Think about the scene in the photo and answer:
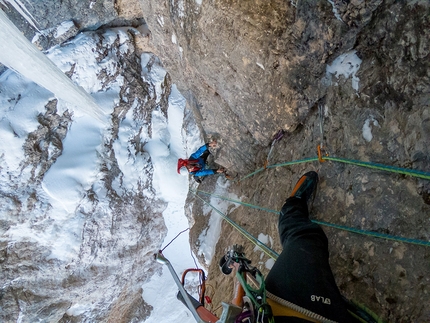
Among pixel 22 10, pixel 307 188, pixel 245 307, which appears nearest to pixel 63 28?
pixel 22 10

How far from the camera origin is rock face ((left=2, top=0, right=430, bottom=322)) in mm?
1356

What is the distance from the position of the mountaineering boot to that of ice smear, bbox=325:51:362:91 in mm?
592

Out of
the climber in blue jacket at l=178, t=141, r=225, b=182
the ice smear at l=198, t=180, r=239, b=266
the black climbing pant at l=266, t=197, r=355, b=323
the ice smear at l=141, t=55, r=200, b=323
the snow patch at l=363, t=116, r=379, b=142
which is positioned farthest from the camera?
the ice smear at l=141, t=55, r=200, b=323

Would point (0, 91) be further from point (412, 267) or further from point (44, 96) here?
point (412, 267)

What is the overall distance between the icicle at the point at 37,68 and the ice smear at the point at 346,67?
3719 millimetres

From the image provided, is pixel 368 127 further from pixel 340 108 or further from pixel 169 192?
pixel 169 192

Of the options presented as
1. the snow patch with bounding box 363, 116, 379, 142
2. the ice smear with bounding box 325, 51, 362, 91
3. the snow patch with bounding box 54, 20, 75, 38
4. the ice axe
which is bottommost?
the snow patch with bounding box 363, 116, 379, 142

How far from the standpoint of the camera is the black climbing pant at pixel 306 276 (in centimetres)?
122

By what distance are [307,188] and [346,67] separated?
779mm

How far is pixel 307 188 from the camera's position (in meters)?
1.92

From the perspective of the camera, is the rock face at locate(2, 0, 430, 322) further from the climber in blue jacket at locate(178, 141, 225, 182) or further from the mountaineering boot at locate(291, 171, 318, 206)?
the climber in blue jacket at locate(178, 141, 225, 182)

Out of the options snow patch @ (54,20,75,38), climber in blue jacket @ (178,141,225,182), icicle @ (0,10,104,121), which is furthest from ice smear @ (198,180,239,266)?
snow patch @ (54,20,75,38)

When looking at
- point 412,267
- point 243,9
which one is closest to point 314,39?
point 243,9

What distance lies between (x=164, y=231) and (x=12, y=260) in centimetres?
238
